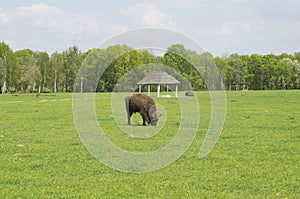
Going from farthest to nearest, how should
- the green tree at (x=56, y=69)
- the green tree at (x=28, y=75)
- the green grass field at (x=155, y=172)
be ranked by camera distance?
1. the green tree at (x=56, y=69)
2. the green tree at (x=28, y=75)
3. the green grass field at (x=155, y=172)

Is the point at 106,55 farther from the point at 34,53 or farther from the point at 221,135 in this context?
the point at 34,53

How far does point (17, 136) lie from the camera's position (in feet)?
61.4

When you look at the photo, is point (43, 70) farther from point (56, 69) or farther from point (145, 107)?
point (145, 107)

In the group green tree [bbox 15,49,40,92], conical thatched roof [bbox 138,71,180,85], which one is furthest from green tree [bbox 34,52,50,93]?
conical thatched roof [bbox 138,71,180,85]

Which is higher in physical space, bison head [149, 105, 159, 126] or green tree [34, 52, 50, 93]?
green tree [34, 52, 50, 93]

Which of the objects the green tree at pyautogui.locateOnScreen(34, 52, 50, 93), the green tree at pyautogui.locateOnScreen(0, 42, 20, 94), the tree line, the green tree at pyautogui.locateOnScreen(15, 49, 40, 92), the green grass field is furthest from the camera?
the green tree at pyautogui.locateOnScreen(34, 52, 50, 93)

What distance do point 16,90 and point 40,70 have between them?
1020 centimetres

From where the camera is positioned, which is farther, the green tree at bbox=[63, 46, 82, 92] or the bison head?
the green tree at bbox=[63, 46, 82, 92]

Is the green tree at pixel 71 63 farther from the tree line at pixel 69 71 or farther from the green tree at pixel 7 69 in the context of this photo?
the green tree at pixel 7 69

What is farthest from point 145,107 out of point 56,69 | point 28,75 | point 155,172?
point 56,69

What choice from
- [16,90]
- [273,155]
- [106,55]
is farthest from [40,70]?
[273,155]

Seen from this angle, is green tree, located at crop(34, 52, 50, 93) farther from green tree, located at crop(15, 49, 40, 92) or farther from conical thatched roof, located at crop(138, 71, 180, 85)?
conical thatched roof, located at crop(138, 71, 180, 85)

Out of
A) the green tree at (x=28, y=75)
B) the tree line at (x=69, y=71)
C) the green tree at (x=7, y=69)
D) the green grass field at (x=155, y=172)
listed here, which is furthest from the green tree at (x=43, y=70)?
the green grass field at (x=155, y=172)

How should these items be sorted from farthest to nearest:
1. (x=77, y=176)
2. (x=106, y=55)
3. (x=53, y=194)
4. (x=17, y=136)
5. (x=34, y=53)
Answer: (x=34, y=53) < (x=106, y=55) < (x=17, y=136) < (x=77, y=176) < (x=53, y=194)
